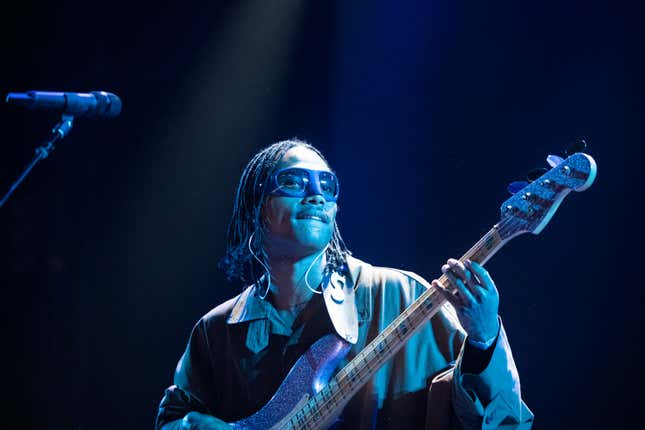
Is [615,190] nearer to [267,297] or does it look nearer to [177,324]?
[267,297]

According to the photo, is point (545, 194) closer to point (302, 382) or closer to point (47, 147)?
point (302, 382)

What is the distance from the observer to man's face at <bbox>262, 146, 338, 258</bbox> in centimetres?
280

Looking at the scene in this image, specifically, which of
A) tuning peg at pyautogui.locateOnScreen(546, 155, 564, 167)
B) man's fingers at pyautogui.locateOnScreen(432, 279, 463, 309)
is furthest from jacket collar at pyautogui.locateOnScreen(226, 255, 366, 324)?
tuning peg at pyautogui.locateOnScreen(546, 155, 564, 167)

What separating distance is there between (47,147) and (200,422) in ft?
4.42

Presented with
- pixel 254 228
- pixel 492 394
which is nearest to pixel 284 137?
pixel 254 228

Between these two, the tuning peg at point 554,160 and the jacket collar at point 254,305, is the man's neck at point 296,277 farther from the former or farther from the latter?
the tuning peg at point 554,160

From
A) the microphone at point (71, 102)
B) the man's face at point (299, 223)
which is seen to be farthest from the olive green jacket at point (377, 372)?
the microphone at point (71, 102)

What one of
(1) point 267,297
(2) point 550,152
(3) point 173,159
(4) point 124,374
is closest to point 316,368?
(1) point 267,297

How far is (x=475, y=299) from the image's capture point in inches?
85.7

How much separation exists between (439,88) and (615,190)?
1.19 metres

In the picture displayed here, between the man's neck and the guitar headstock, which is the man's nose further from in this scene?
the guitar headstock

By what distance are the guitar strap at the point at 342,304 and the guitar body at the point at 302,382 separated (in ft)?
0.14

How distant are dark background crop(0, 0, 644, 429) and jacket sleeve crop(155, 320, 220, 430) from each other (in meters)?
1.20

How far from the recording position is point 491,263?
3.51 metres
